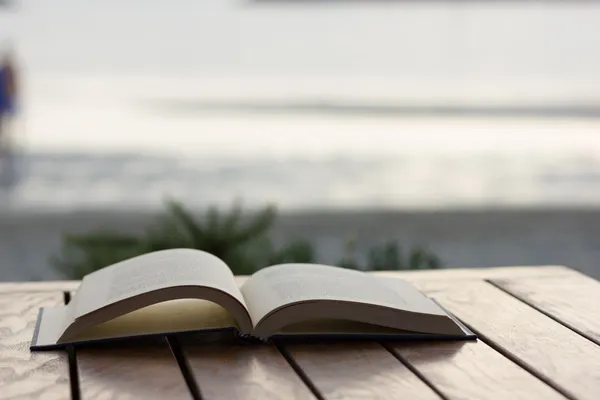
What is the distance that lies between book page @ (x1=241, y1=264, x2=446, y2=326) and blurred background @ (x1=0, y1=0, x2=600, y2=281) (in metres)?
1.45

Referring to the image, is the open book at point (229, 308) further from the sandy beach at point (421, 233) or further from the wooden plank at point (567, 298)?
the sandy beach at point (421, 233)

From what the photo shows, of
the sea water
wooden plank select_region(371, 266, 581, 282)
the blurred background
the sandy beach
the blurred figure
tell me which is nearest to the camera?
wooden plank select_region(371, 266, 581, 282)

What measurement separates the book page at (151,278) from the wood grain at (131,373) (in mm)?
48

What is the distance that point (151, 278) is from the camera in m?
0.90

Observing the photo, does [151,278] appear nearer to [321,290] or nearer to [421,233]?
[321,290]

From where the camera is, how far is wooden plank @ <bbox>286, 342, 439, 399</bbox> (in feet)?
2.48

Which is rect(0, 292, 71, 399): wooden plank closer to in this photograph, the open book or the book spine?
the open book

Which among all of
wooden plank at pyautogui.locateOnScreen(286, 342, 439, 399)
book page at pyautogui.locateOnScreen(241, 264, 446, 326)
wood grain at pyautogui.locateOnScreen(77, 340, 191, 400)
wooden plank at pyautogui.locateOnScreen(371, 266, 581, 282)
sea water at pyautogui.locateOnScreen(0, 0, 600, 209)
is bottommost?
sea water at pyautogui.locateOnScreen(0, 0, 600, 209)

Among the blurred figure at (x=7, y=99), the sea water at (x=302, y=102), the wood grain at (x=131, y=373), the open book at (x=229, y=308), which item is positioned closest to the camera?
the wood grain at (x=131, y=373)

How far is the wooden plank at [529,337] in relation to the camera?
804 mm

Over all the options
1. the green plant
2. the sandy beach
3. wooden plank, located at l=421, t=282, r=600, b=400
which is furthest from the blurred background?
wooden plank, located at l=421, t=282, r=600, b=400

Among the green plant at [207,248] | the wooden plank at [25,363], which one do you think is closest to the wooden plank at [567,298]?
the wooden plank at [25,363]

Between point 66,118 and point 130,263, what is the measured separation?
215 inches

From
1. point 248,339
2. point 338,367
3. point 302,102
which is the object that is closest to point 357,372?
point 338,367
